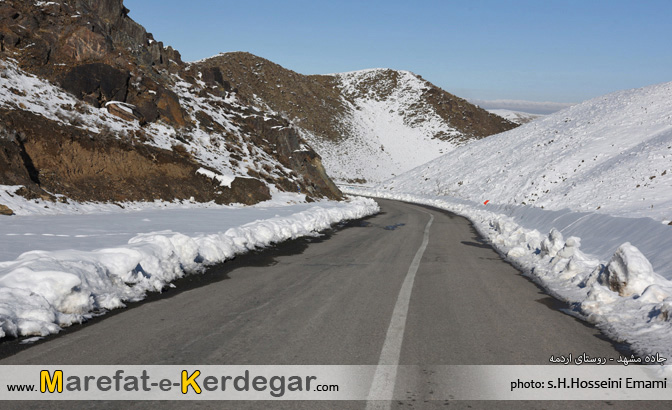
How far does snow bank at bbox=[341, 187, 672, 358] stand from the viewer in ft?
18.0

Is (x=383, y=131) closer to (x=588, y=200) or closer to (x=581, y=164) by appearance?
(x=581, y=164)

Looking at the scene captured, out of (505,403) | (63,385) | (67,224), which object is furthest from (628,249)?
(67,224)

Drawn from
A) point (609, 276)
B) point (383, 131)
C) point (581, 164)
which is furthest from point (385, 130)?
point (609, 276)

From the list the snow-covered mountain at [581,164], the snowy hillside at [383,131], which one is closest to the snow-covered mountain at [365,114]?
the snowy hillside at [383,131]

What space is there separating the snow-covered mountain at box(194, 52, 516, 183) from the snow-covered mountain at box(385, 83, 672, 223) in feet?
99.7

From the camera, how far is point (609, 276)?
6.91 meters

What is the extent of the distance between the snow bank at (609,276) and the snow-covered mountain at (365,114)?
7151cm

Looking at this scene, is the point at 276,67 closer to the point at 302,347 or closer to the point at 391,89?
the point at 391,89

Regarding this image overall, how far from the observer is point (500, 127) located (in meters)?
127

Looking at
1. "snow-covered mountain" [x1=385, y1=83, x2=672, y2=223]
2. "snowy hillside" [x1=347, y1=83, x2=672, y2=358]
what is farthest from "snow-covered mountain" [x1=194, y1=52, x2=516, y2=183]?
"snow-covered mountain" [x1=385, y1=83, x2=672, y2=223]

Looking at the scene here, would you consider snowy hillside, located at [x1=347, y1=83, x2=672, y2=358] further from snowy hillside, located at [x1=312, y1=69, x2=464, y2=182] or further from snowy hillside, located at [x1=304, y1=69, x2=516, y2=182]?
snowy hillside, located at [x1=304, y1=69, x2=516, y2=182]

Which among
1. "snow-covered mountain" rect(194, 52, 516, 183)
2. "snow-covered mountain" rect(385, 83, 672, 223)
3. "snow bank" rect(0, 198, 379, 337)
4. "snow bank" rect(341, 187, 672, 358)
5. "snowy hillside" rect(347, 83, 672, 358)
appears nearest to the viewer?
"snow bank" rect(0, 198, 379, 337)

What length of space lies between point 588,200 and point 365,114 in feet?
320

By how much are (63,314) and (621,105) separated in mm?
52468
